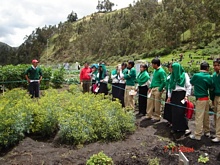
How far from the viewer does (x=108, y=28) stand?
6475cm

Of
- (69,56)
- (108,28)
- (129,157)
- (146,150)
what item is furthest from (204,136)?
(69,56)

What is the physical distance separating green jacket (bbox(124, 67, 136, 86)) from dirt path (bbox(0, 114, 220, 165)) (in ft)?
8.17

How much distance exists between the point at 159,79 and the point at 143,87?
939mm

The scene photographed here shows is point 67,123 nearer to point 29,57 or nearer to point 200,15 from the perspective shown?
point 200,15

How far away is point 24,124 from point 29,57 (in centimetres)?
8178

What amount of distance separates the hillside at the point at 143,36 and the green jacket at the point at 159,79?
75.3 ft

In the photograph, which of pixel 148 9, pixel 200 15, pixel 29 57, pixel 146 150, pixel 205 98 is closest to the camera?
pixel 146 150

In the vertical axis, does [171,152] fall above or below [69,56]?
below

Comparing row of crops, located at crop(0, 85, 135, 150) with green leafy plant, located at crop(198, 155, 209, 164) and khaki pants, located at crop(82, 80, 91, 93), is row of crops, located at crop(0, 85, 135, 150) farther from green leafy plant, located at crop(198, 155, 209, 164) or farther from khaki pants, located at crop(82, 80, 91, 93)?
khaki pants, located at crop(82, 80, 91, 93)

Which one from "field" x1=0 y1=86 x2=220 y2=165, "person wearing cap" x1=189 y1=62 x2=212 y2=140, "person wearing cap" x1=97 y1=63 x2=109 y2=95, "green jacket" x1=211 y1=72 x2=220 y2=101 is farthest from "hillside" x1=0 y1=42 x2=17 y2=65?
"green jacket" x1=211 y1=72 x2=220 y2=101

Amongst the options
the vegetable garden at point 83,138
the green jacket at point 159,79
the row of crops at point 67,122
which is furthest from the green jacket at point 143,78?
the row of crops at point 67,122

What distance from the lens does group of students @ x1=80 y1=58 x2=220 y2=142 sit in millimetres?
5422

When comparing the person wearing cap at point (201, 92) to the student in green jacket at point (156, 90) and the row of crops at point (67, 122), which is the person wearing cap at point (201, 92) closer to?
the student in green jacket at point (156, 90)

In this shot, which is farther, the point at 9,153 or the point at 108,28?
the point at 108,28
